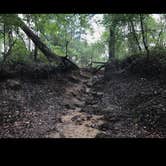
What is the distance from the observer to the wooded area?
19.1 ft

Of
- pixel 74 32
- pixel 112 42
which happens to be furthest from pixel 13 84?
pixel 74 32

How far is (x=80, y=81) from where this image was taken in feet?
31.3

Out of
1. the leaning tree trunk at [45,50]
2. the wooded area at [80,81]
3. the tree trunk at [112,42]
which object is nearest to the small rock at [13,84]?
the wooded area at [80,81]

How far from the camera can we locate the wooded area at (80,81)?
583 centimetres

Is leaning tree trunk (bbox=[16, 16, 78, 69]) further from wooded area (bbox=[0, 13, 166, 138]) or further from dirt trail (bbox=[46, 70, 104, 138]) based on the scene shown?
dirt trail (bbox=[46, 70, 104, 138])

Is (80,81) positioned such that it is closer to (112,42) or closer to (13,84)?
(112,42)

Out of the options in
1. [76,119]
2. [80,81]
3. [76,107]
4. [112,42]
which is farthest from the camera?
[112,42]

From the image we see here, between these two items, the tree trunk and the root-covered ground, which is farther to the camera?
the tree trunk

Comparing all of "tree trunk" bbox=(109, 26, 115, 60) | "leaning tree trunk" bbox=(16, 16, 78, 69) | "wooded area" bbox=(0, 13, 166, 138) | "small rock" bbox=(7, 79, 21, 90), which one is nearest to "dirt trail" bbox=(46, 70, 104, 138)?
"wooded area" bbox=(0, 13, 166, 138)

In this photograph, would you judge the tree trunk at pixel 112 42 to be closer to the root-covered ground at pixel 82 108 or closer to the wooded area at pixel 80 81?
the wooded area at pixel 80 81

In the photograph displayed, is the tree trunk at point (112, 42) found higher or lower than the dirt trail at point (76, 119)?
higher
